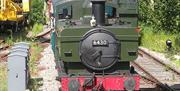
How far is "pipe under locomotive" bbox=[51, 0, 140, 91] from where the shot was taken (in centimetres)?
1009

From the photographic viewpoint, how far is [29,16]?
30.7m

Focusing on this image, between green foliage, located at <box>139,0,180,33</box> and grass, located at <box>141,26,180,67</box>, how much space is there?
0.40 m

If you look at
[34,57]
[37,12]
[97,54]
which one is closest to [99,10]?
[97,54]

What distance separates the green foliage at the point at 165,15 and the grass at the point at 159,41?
0.40m

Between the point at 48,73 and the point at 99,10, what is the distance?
18.3ft

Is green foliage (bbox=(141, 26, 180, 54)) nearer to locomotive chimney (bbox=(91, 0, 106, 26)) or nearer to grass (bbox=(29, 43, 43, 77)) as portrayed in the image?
grass (bbox=(29, 43, 43, 77))

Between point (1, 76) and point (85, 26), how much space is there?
497 centimetres

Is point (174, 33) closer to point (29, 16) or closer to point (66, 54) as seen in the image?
point (29, 16)

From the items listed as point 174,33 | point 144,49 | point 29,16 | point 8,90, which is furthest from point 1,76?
point 29,16

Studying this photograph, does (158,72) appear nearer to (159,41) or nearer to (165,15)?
(159,41)

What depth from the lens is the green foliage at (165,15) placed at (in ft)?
78.1

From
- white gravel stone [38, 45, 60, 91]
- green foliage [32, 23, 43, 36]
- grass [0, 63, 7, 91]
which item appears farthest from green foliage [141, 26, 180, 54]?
grass [0, 63, 7, 91]

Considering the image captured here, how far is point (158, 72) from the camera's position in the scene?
53.8 ft

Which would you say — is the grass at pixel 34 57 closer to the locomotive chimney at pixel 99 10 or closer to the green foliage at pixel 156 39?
the green foliage at pixel 156 39
